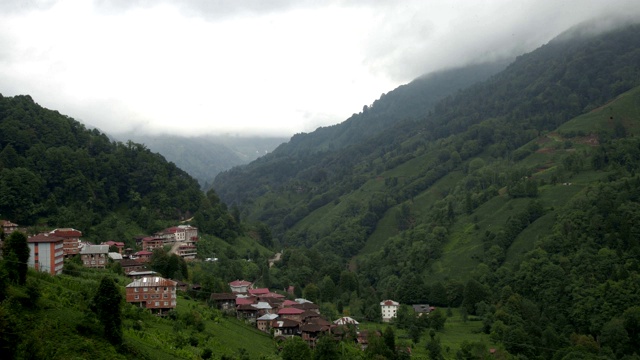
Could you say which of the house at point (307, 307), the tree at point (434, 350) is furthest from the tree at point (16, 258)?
the tree at point (434, 350)

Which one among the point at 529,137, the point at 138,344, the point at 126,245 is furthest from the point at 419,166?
the point at 138,344

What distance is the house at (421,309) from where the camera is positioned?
75.3 m

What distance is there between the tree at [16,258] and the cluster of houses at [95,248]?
32.6ft

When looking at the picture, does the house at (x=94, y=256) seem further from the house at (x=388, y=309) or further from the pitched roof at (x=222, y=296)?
the house at (x=388, y=309)

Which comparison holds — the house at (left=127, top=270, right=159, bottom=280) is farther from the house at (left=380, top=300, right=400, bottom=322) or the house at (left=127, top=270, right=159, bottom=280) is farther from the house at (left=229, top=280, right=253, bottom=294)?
the house at (left=380, top=300, right=400, bottom=322)

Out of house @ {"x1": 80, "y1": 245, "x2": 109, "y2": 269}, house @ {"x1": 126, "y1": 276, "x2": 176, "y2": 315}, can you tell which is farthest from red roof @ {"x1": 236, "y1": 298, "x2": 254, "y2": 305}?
house @ {"x1": 126, "y1": 276, "x2": 176, "y2": 315}

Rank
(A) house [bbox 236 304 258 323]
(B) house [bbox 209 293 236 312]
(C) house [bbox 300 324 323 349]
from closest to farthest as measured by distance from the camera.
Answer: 1. (C) house [bbox 300 324 323 349]
2. (B) house [bbox 209 293 236 312]
3. (A) house [bbox 236 304 258 323]

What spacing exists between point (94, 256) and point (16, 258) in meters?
29.4

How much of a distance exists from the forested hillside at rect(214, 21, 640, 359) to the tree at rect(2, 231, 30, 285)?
157ft

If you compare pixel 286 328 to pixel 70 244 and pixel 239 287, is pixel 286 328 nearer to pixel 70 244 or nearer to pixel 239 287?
pixel 239 287

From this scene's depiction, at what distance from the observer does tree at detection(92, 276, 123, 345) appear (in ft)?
104

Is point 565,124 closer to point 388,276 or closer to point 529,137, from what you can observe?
point 529,137

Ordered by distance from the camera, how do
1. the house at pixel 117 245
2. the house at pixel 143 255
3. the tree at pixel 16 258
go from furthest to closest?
the house at pixel 117 245 → the house at pixel 143 255 → the tree at pixel 16 258

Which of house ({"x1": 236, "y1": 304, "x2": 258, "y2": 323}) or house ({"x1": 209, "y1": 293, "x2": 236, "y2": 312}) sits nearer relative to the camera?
house ({"x1": 209, "y1": 293, "x2": 236, "y2": 312})
